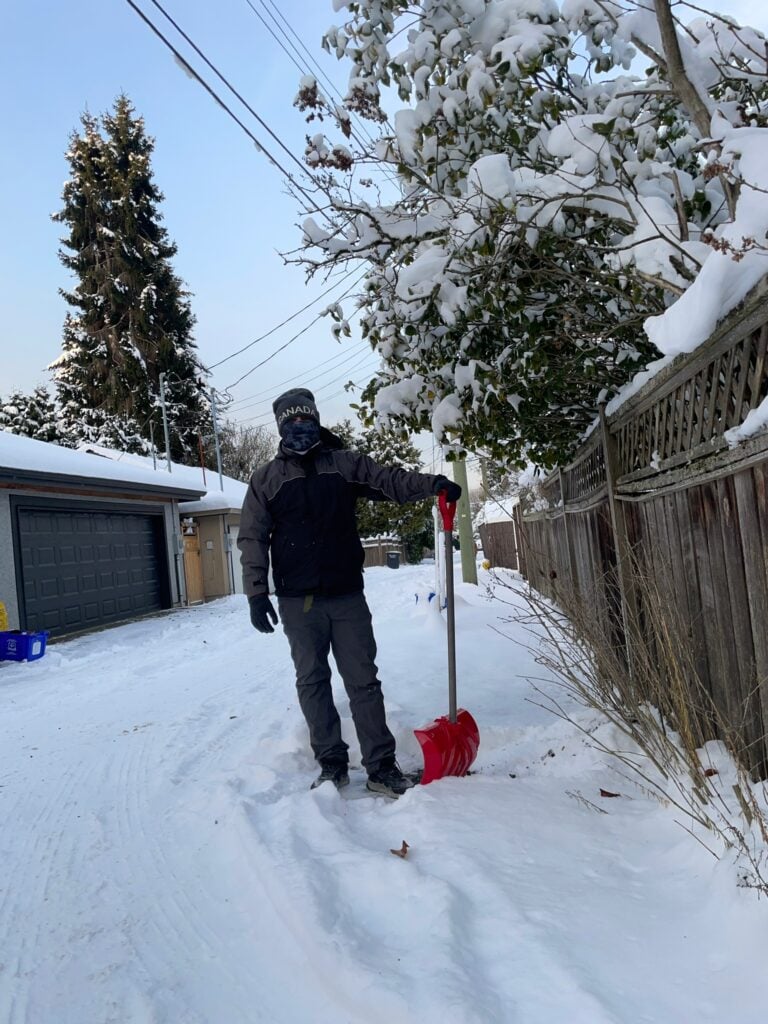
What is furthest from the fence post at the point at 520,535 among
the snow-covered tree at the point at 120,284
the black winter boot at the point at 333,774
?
the snow-covered tree at the point at 120,284

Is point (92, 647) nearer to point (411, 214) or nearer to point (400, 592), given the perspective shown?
point (400, 592)

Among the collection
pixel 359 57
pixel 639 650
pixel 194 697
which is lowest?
pixel 194 697

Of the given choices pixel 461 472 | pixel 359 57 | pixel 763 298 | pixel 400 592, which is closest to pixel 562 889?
pixel 763 298

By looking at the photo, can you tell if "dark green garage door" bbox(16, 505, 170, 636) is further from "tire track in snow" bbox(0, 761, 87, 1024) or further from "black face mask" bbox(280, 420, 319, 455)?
"black face mask" bbox(280, 420, 319, 455)

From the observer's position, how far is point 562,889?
2186 mm

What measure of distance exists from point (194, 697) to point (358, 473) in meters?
3.25

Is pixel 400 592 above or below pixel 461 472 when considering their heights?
below

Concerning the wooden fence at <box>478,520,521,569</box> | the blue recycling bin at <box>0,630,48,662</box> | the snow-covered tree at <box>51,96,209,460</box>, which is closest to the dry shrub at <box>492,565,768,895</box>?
the blue recycling bin at <box>0,630,48,662</box>

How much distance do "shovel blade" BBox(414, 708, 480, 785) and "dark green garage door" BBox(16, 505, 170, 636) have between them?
30.8 ft

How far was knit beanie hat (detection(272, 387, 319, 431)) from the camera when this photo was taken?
3.70 meters

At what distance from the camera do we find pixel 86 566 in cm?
1288

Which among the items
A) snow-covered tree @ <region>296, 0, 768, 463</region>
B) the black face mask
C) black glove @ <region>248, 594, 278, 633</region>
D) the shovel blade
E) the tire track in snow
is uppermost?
snow-covered tree @ <region>296, 0, 768, 463</region>

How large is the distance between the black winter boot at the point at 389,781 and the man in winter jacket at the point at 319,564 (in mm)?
44

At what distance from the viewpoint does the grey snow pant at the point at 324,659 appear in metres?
3.56
